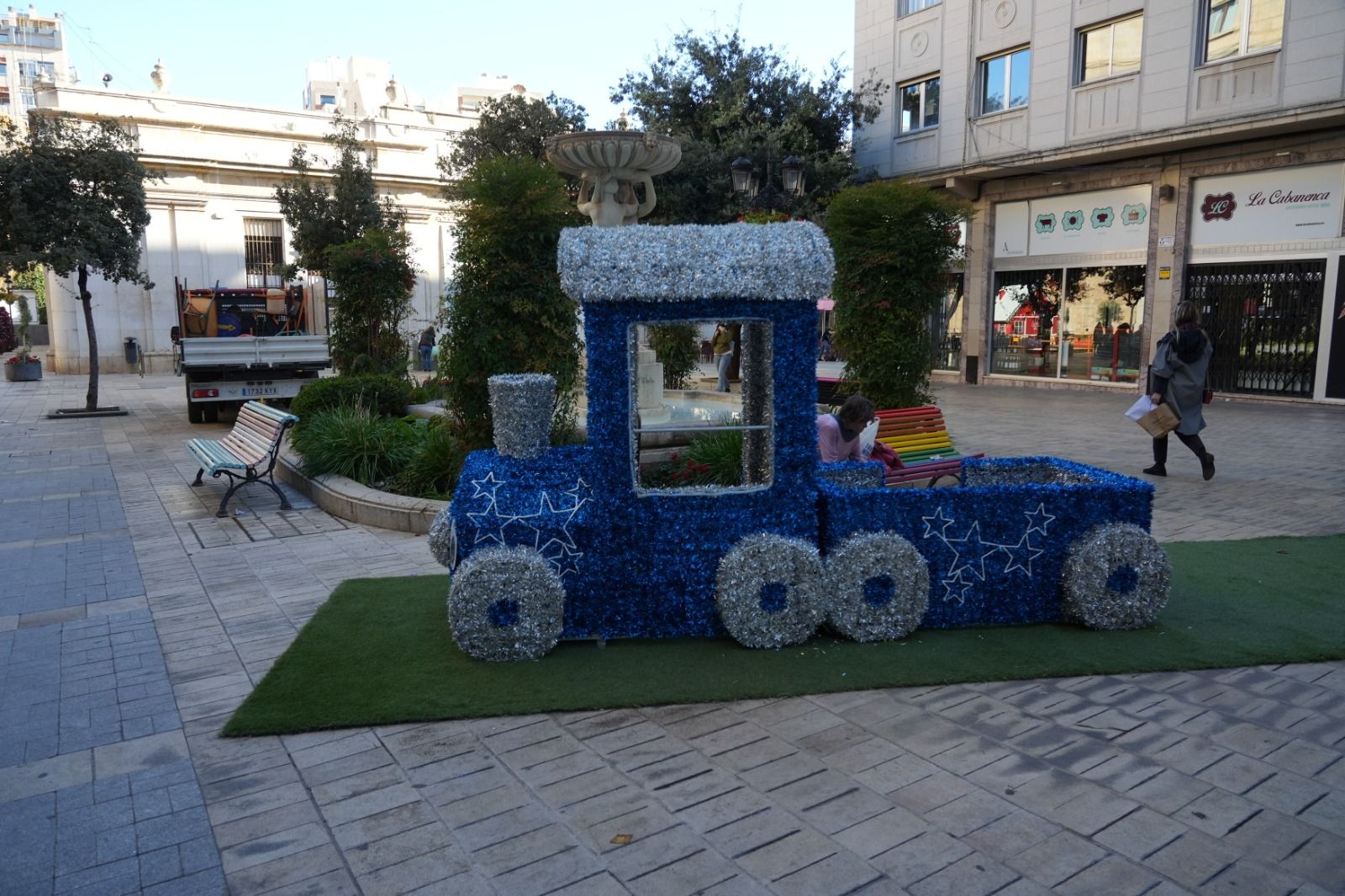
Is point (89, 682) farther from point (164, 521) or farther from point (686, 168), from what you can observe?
point (686, 168)

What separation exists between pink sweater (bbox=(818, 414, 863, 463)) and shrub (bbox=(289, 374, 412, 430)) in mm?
7027

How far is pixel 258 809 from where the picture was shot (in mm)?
3283

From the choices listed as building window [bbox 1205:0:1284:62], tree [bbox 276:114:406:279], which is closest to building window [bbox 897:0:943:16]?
building window [bbox 1205:0:1284:62]

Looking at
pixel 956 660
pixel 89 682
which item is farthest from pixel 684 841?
pixel 89 682

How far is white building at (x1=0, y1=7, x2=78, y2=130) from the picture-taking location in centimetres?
7362

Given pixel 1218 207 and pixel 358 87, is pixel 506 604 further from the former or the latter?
pixel 358 87

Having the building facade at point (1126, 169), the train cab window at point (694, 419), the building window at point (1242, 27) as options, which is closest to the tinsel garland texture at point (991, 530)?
the train cab window at point (694, 419)

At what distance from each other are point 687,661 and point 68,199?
621 inches

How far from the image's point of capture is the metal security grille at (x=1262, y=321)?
638 inches

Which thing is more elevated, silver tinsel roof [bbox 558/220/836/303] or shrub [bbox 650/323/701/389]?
silver tinsel roof [bbox 558/220/836/303]

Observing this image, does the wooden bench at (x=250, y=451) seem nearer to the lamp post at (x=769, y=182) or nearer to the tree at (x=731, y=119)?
the lamp post at (x=769, y=182)

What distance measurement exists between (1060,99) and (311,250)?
18007mm

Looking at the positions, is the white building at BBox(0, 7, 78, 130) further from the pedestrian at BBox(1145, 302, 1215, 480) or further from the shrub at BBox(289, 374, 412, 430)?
the pedestrian at BBox(1145, 302, 1215, 480)

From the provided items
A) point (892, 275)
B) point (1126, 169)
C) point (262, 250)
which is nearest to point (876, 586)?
point (892, 275)
